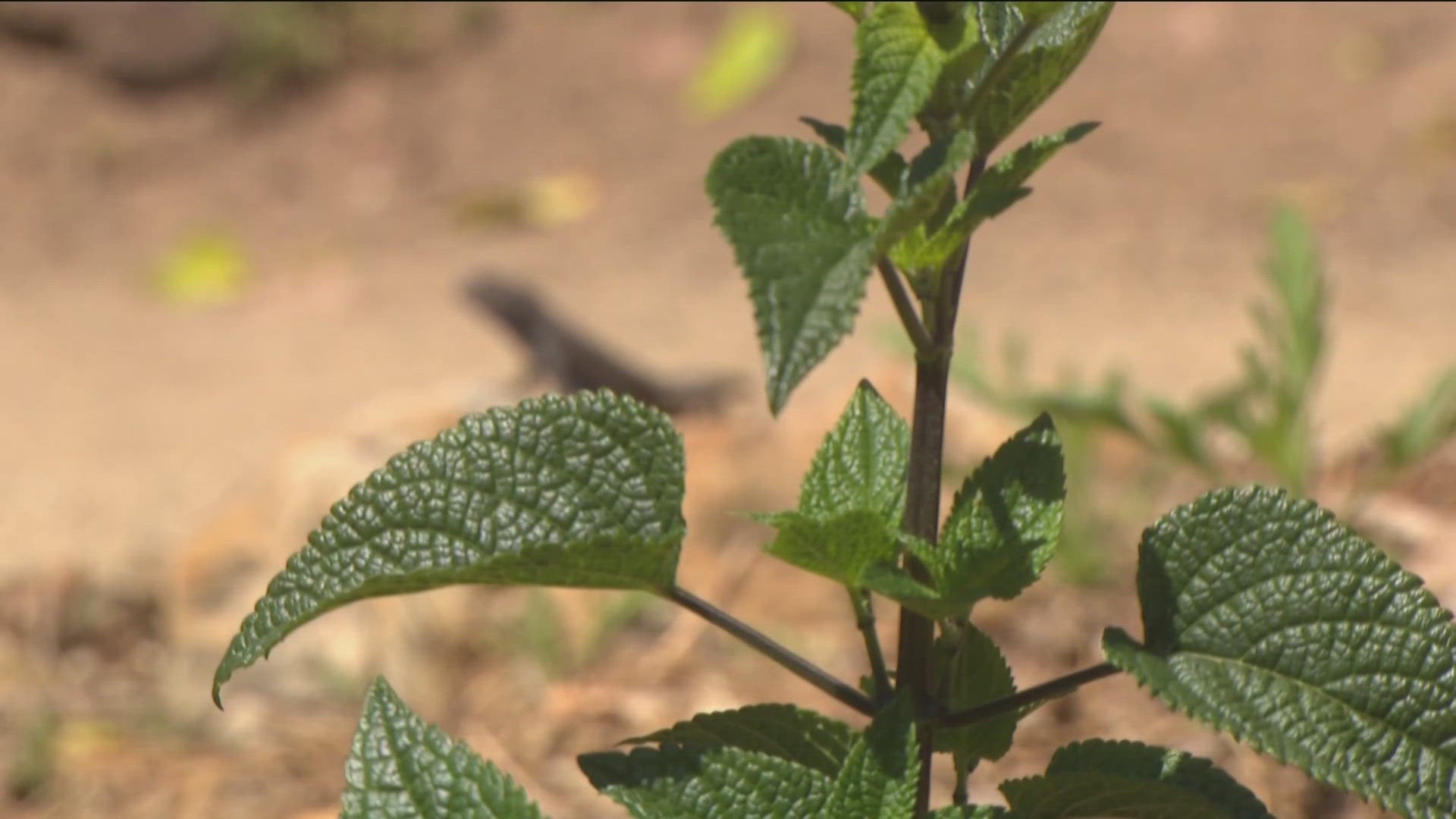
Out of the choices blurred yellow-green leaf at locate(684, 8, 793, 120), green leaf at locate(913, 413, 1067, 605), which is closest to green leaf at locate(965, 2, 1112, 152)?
green leaf at locate(913, 413, 1067, 605)

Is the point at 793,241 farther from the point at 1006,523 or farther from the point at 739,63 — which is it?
the point at 739,63

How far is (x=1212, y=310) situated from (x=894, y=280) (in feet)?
12.9

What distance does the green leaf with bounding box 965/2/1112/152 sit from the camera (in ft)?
2.25

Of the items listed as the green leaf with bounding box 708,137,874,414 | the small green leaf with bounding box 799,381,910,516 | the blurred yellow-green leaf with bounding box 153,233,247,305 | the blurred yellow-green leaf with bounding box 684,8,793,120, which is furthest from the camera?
the blurred yellow-green leaf with bounding box 684,8,793,120

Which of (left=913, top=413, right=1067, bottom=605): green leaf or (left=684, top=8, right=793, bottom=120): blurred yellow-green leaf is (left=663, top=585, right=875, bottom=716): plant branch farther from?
→ (left=684, top=8, right=793, bottom=120): blurred yellow-green leaf

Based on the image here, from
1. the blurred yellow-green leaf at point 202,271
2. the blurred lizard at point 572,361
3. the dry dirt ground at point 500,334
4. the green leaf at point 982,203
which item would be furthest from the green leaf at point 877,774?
the blurred yellow-green leaf at point 202,271

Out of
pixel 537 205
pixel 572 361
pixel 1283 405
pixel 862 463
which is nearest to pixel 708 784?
pixel 862 463

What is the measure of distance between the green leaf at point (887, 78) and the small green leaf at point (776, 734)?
0.30 m

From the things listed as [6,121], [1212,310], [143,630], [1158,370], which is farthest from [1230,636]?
[6,121]

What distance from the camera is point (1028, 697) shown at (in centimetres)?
79

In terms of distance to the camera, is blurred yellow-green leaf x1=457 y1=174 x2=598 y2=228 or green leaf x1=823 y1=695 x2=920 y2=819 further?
blurred yellow-green leaf x1=457 y1=174 x2=598 y2=228

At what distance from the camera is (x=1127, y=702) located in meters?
2.10

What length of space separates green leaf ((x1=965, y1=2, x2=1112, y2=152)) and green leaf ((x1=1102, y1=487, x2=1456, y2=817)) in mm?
→ 200

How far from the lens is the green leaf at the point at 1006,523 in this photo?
77 cm
